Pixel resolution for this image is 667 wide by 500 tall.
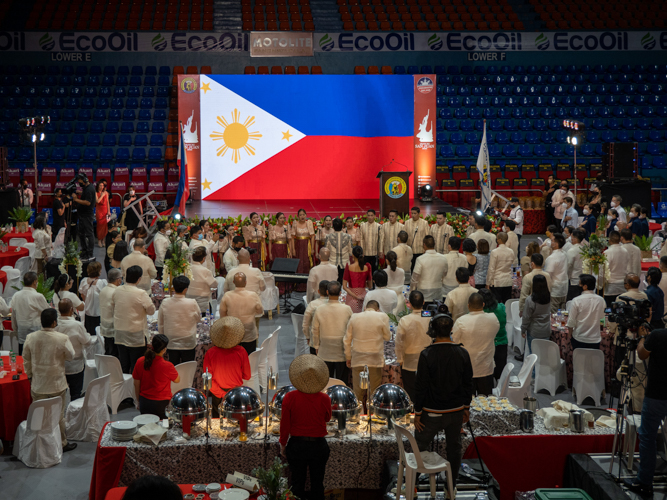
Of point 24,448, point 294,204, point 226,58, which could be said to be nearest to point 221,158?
point 294,204

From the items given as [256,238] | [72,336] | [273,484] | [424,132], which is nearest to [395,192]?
[256,238]

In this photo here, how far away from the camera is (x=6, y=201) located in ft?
54.4

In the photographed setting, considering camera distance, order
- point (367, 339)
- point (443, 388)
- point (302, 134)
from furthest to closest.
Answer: point (302, 134) → point (367, 339) → point (443, 388)

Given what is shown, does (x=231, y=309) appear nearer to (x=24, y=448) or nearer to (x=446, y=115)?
(x=24, y=448)

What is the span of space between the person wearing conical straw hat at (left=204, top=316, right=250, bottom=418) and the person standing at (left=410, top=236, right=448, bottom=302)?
3597 mm

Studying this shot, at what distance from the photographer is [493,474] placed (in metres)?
5.38

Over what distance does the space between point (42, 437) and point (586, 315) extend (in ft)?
18.6

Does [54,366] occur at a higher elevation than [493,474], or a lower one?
higher

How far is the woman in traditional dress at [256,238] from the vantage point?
12320mm

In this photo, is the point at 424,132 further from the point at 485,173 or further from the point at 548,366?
the point at 548,366

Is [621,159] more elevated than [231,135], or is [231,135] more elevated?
[231,135]

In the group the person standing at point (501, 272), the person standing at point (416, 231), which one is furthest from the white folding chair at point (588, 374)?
the person standing at point (416, 231)

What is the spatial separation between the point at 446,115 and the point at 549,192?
6.23m

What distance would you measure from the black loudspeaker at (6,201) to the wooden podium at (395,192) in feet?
30.4
